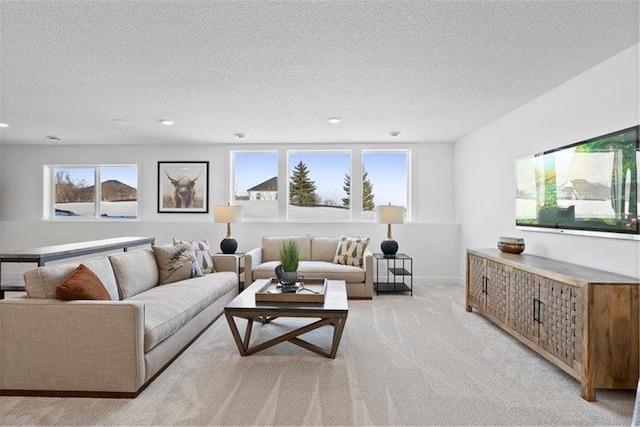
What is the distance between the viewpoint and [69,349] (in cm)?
224

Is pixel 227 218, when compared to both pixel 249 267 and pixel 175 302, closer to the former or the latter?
pixel 249 267

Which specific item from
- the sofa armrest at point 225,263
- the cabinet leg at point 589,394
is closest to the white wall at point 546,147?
the cabinet leg at point 589,394

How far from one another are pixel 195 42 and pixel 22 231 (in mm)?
5908

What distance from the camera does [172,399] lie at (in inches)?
87.3

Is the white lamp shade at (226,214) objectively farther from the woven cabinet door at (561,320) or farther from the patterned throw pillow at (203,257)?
the woven cabinet door at (561,320)

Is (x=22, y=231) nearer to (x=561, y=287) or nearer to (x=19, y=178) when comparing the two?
(x=19, y=178)

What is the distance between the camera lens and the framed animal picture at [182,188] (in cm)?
619

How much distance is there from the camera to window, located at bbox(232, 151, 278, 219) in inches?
244

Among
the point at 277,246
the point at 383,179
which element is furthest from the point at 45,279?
the point at 383,179

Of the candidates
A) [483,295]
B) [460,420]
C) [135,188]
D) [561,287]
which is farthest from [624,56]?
[135,188]

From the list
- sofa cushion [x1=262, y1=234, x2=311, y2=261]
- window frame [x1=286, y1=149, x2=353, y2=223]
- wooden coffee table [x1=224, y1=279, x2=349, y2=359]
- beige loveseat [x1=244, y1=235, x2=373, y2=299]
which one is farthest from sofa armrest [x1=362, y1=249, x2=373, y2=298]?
wooden coffee table [x1=224, y1=279, x2=349, y2=359]

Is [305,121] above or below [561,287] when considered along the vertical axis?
above

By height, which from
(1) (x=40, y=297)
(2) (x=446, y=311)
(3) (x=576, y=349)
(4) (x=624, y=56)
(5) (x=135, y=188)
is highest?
(4) (x=624, y=56)

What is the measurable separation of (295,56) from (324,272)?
2.90m
